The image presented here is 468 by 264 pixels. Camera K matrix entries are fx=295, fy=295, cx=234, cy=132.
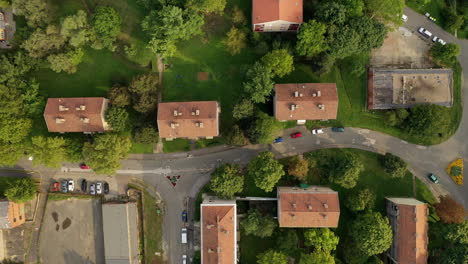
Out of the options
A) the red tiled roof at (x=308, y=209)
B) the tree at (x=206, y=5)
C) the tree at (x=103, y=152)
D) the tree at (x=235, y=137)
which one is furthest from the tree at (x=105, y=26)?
the red tiled roof at (x=308, y=209)

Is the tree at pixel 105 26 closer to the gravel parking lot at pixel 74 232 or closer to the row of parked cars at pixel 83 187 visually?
the row of parked cars at pixel 83 187

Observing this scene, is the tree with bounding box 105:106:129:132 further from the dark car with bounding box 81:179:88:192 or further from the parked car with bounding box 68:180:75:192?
the parked car with bounding box 68:180:75:192

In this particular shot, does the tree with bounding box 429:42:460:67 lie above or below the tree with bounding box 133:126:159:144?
above

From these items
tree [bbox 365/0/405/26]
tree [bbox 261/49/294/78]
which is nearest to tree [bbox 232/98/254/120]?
tree [bbox 261/49/294/78]

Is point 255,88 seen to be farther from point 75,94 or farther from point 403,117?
point 75,94

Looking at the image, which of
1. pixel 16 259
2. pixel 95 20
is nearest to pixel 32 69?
pixel 95 20

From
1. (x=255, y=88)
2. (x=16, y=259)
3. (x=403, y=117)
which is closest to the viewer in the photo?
(x=255, y=88)
